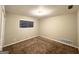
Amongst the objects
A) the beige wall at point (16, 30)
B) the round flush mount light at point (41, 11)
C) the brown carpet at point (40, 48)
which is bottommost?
the brown carpet at point (40, 48)

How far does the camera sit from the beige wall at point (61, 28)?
1.34 m

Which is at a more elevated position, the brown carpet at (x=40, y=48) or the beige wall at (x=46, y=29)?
the beige wall at (x=46, y=29)

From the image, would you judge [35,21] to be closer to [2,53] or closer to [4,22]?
[4,22]

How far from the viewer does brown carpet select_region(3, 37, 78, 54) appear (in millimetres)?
1325

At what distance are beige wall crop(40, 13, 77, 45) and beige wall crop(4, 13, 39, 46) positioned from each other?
0.13 meters

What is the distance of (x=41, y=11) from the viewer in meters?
1.37

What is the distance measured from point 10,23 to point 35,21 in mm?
387

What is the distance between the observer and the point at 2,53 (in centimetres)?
132

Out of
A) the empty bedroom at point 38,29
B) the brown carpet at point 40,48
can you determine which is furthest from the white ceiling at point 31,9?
the brown carpet at point 40,48

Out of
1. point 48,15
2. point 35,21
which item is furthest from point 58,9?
point 35,21

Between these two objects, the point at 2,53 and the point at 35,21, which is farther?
the point at 35,21

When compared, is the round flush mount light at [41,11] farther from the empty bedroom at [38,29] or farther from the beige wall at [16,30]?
the beige wall at [16,30]

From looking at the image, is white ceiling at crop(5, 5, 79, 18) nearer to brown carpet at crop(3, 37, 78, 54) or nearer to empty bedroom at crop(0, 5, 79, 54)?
empty bedroom at crop(0, 5, 79, 54)
